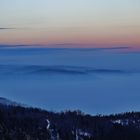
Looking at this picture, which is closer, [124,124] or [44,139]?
[44,139]

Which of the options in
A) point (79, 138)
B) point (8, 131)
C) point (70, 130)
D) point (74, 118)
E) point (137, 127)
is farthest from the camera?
point (74, 118)

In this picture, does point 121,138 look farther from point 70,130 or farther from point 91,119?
point 91,119

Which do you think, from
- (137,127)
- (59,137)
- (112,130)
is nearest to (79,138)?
(59,137)

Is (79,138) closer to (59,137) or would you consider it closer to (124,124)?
(59,137)

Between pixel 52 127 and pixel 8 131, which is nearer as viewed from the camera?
pixel 8 131

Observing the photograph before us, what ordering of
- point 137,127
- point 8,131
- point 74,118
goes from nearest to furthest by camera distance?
point 8,131, point 137,127, point 74,118

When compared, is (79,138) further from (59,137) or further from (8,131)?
(8,131)

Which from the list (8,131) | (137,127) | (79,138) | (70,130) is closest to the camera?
(8,131)

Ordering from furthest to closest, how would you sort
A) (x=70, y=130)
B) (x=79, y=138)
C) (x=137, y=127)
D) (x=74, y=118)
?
(x=74, y=118), (x=137, y=127), (x=70, y=130), (x=79, y=138)
